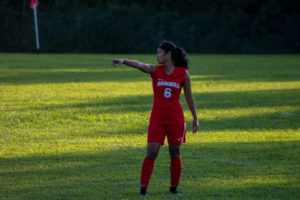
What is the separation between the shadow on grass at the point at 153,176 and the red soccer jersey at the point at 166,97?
0.92m

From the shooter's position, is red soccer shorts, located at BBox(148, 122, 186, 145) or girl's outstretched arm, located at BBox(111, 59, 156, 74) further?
red soccer shorts, located at BBox(148, 122, 186, 145)

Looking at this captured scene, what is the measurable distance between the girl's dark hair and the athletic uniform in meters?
0.14

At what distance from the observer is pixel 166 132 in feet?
18.7

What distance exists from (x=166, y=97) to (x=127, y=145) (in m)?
2.90

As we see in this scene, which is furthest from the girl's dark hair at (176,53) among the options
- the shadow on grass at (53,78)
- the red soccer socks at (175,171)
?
the shadow on grass at (53,78)

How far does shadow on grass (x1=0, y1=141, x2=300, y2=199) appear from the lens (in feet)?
19.1

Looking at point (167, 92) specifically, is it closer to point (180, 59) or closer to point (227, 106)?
point (180, 59)

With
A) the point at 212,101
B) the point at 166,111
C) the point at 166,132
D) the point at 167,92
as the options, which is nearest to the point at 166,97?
the point at 167,92

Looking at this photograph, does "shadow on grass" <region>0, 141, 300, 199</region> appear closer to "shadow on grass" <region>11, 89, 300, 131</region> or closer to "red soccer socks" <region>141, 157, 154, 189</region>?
"red soccer socks" <region>141, 157, 154, 189</region>

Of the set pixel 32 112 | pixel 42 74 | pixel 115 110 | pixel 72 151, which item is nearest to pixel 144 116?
pixel 115 110

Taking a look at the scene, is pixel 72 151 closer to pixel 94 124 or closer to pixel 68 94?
pixel 94 124
